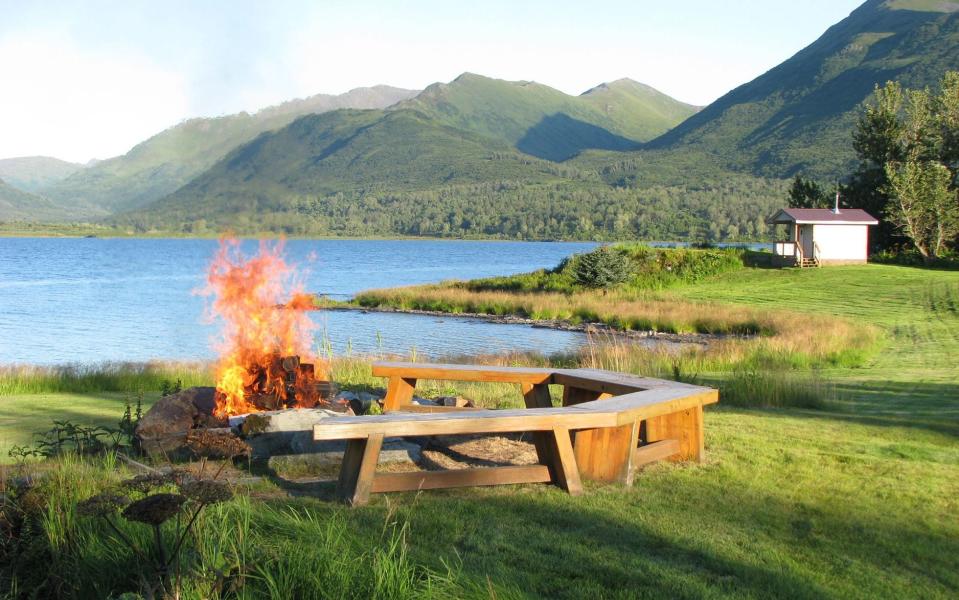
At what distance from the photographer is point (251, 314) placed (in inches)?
347

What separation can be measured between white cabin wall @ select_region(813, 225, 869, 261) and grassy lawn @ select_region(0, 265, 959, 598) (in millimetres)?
38076

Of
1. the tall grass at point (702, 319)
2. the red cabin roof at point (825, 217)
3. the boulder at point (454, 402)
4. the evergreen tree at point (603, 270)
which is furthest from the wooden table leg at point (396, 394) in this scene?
the red cabin roof at point (825, 217)

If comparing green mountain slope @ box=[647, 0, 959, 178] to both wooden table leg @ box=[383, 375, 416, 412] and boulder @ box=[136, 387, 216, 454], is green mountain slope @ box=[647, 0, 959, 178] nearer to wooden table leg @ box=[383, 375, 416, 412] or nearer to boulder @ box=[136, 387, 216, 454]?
wooden table leg @ box=[383, 375, 416, 412]

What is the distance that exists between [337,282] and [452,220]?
305ft

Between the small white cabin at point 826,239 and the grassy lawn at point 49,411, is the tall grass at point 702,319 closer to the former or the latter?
the grassy lawn at point 49,411

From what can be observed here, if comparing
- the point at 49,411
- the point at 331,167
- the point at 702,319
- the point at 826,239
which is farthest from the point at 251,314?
the point at 331,167

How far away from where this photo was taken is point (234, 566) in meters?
3.83

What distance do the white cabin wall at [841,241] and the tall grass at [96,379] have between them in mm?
37868

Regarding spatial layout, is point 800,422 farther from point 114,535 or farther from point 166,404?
point 114,535

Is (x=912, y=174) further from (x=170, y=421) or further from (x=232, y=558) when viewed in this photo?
(x=232, y=558)

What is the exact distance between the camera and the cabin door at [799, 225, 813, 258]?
149 ft

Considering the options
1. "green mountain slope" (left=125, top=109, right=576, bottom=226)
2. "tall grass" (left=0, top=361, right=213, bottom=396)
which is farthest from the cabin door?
"tall grass" (left=0, top=361, right=213, bottom=396)


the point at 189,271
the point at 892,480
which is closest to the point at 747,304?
the point at 892,480

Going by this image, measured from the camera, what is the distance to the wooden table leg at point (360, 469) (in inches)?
213
